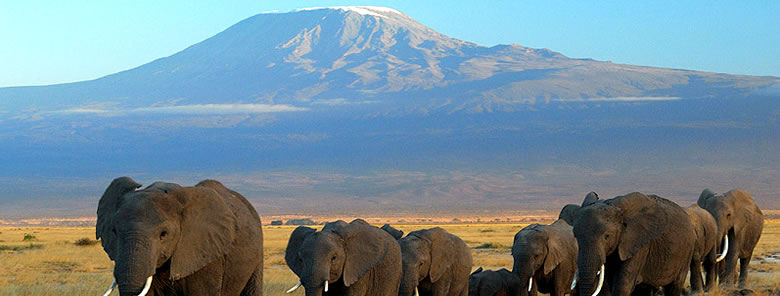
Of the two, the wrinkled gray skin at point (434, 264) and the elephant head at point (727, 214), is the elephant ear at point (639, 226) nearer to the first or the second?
the wrinkled gray skin at point (434, 264)

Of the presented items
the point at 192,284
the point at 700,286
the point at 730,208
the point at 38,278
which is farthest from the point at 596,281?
the point at 38,278

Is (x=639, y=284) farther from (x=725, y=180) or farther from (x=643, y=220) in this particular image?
(x=725, y=180)

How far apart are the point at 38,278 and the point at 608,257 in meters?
15.3

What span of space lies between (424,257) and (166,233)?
7594mm

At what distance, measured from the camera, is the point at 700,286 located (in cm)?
1827

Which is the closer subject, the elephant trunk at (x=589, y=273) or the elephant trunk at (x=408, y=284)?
the elephant trunk at (x=589, y=273)

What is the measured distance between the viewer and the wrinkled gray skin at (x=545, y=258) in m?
17.6

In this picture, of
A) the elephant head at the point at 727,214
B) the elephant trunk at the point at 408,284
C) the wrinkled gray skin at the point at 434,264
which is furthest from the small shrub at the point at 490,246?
the elephant trunk at the point at 408,284

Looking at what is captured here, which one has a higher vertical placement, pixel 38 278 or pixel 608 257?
pixel 608 257

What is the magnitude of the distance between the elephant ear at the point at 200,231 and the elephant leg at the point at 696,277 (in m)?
9.21

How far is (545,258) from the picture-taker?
18031 millimetres

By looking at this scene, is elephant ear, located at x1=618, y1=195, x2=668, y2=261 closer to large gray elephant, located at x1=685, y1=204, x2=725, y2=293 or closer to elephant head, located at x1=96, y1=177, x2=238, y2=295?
large gray elephant, located at x1=685, y1=204, x2=725, y2=293

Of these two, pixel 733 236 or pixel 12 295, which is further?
pixel 733 236

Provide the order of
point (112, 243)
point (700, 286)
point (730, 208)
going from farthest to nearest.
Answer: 1. point (730, 208)
2. point (700, 286)
3. point (112, 243)
